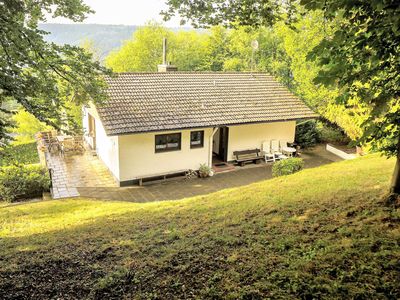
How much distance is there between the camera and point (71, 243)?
6531 millimetres

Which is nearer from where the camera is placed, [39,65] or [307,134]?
[39,65]

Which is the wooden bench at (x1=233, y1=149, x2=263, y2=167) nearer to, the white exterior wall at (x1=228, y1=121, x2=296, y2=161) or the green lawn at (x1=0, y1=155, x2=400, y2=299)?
the white exterior wall at (x1=228, y1=121, x2=296, y2=161)

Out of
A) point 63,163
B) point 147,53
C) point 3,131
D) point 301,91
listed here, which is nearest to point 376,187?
point 3,131

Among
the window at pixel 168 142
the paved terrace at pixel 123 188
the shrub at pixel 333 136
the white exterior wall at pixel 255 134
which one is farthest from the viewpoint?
the shrub at pixel 333 136

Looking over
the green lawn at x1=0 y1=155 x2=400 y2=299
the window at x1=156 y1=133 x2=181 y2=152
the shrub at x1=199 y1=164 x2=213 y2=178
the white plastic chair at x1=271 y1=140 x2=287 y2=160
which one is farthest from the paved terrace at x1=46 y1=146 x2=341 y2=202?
the green lawn at x1=0 y1=155 x2=400 y2=299

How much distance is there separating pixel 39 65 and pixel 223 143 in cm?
1219

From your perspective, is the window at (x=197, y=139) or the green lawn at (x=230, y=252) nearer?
the green lawn at (x=230, y=252)

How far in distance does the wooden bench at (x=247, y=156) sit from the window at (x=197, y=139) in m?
2.10

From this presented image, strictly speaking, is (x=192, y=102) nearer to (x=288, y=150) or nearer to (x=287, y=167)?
(x=288, y=150)

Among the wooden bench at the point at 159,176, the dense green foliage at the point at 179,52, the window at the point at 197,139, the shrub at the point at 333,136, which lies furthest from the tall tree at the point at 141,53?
the wooden bench at the point at 159,176

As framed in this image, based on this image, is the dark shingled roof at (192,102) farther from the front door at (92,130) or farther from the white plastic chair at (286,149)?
the front door at (92,130)

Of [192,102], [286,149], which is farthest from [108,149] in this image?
[286,149]

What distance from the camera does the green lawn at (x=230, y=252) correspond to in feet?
12.4

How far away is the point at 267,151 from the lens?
1852 cm
